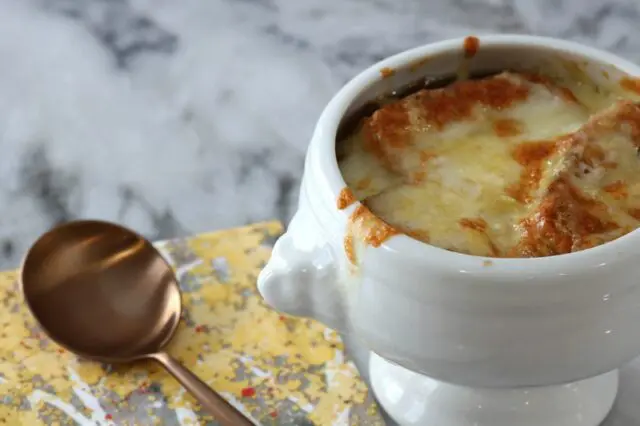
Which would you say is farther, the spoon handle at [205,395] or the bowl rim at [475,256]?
the spoon handle at [205,395]

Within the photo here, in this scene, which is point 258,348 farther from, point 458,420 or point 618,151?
point 618,151

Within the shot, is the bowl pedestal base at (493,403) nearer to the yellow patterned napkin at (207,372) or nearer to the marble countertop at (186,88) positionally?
the yellow patterned napkin at (207,372)

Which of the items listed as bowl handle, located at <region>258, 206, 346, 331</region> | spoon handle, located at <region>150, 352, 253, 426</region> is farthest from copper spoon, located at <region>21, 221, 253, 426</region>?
bowl handle, located at <region>258, 206, 346, 331</region>

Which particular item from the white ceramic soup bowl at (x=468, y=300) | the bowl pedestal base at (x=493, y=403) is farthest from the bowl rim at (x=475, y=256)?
the bowl pedestal base at (x=493, y=403)

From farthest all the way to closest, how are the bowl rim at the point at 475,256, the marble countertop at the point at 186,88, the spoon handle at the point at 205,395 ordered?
the marble countertop at the point at 186,88, the spoon handle at the point at 205,395, the bowl rim at the point at 475,256

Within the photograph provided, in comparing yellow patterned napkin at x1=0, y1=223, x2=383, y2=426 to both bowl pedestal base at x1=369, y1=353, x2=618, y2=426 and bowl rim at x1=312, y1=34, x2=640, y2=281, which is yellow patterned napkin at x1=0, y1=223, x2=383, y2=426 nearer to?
bowl pedestal base at x1=369, y1=353, x2=618, y2=426

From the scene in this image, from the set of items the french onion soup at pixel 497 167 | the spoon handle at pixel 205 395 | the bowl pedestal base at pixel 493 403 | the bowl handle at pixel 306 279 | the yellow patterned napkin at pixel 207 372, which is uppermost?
the french onion soup at pixel 497 167

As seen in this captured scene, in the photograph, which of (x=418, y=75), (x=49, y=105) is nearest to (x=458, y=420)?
(x=418, y=75)
